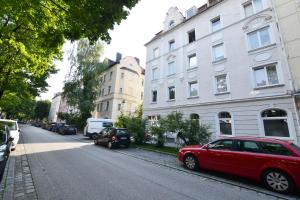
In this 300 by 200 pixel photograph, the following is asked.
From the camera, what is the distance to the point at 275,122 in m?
12.5

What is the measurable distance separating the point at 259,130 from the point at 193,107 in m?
6.01

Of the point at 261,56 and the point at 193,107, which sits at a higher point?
the point at 261,56

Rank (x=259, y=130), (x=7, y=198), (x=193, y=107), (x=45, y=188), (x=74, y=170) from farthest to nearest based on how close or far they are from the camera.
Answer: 1. (x=193, y=107)
2. (x=259, y=130)
3. (x=74, y=170)
4. (x=45, y=188)
5. (x=7, y=198)

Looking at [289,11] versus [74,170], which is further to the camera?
[289,11]

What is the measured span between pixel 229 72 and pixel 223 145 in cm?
963

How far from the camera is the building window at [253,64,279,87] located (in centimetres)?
1297

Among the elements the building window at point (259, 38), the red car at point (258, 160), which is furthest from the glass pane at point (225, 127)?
the red car at point (258, 160)

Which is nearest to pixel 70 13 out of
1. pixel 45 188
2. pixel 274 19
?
pixel 45 188

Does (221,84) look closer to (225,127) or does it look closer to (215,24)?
(225,127)

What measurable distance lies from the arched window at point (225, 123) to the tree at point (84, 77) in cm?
2270

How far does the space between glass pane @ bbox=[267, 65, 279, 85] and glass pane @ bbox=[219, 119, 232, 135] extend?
13.5ft

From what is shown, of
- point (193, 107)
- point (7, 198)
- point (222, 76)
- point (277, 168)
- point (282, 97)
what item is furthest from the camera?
point (193, 107)

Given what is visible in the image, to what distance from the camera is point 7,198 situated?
4523 mm

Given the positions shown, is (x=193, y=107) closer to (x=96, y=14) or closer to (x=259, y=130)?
(x=259, y=130)
